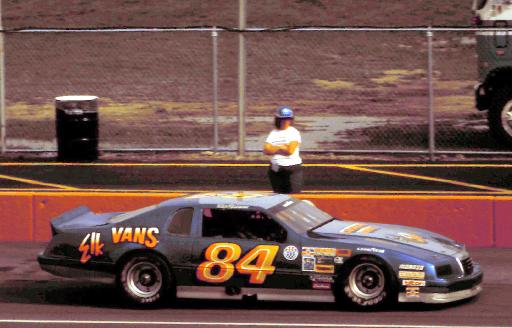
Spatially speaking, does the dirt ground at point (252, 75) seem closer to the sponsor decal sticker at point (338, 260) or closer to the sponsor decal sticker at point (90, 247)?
the sponsor decal sticker at point (90, 247)

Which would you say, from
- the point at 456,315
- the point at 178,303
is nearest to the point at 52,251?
the point at 178,303

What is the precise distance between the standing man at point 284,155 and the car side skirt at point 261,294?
375cm

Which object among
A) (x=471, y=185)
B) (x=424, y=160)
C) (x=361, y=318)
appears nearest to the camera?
(x=361, y=318)

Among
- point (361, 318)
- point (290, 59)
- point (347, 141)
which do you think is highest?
point (290, 59)

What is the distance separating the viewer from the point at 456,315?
12.1 meters

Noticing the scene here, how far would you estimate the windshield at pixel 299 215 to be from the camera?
12727 millimetres

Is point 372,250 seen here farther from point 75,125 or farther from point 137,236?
point 75,125

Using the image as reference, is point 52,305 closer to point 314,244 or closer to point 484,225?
point 314,244

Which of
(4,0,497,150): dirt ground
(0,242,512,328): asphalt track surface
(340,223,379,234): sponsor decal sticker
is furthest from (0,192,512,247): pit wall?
(4,0,497,150): dirt ground

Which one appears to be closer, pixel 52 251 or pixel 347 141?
pixel 52 251

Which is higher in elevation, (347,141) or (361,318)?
(347,141)

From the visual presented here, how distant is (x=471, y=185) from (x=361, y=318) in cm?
809

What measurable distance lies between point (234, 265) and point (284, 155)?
3.81 metres

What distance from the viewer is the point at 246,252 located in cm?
1247
